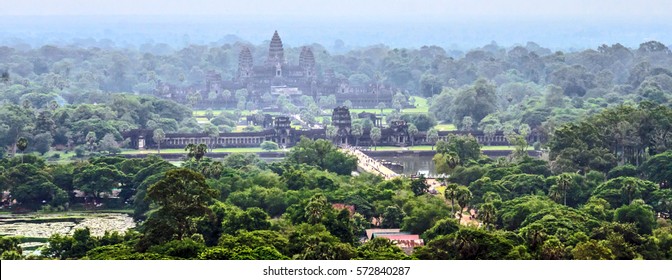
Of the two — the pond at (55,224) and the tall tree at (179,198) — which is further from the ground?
the tall tree at (179,198)

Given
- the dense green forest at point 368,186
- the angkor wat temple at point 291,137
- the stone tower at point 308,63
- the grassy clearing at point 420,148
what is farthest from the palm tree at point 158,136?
the stone tower at point 308,63

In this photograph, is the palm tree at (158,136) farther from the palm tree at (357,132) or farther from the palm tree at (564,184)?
the palm tree at (564,184)

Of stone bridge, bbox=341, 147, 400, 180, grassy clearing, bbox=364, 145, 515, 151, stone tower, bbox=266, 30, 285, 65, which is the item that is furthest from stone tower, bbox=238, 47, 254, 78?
stone bridge, bbox=341, 147, 400, 180

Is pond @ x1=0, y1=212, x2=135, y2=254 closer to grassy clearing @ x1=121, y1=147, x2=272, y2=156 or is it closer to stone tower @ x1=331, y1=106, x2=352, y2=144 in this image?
grassy clearing @ x1=121, y1=147, x2=272, y2=156

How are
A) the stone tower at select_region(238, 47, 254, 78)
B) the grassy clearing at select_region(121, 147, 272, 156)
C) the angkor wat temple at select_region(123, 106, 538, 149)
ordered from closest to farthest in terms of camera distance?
the grassy clearing at select_region(121, 147, 272, 156) → the angkor wat temple at select_region(123, 106, 538, 149) → the stone tower at select_region(238, 47, 254, 78)

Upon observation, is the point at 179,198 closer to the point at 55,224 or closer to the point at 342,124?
the point at 55,224

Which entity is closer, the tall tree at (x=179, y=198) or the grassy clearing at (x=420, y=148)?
the tall tree at (x=179, y=198)

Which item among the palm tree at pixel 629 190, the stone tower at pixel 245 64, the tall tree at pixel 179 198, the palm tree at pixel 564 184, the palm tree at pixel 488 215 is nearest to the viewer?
the tall tree at pixel 179 198
